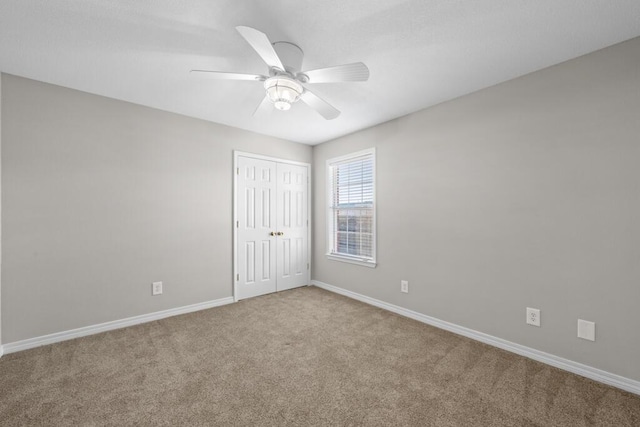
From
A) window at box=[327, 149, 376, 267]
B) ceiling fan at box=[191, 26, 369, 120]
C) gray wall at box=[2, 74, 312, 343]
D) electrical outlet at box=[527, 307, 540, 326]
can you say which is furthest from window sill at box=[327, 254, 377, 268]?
ceiling fan at box=[191, 26, 369, 120]

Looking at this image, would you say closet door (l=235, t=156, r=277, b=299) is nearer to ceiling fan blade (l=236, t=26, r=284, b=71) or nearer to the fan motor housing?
the fan motor housing

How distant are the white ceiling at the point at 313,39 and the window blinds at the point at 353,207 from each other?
1301 millimetres

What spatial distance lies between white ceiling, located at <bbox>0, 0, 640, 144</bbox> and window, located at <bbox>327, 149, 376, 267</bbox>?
1.27 metres

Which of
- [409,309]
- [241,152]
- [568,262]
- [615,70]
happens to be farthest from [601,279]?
[241,152]

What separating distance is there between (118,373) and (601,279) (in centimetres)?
367

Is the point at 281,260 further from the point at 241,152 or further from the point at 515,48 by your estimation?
the point at 515,48

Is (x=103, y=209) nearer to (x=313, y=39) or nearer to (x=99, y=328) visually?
(x=99, y=328)

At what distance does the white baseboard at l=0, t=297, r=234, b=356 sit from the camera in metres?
2.33

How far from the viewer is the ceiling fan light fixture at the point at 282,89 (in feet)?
6.23

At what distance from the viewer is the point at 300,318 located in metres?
3.07

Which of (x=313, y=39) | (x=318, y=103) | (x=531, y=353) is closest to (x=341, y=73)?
(x=313, y=39)

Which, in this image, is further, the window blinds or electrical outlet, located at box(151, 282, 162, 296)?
the window blinds

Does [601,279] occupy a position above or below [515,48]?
below

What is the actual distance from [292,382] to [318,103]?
2151 mm
